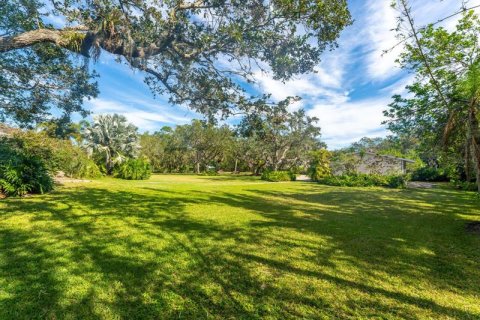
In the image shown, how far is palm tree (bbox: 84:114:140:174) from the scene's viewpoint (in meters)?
22.0

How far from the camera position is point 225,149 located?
135ft

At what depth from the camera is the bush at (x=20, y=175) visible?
8.52 m

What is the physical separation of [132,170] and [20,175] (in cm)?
1256

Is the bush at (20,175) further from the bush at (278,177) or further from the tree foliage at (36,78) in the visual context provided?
the bush at (278,177)

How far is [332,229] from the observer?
6.01 m

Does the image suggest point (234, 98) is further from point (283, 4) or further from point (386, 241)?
point (386, 241)

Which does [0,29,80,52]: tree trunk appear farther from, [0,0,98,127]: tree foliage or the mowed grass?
the mowed grass

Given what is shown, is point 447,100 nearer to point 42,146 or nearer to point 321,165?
point 42,146

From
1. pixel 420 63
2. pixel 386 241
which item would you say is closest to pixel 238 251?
pixel 386 241

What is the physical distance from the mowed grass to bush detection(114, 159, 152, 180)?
15.1 m

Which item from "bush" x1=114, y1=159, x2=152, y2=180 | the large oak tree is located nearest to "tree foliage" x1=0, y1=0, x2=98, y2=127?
the large oak tree

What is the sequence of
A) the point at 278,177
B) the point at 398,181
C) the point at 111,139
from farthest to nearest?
the point at 278,177 → the point at 111,139 → the point at 398,181

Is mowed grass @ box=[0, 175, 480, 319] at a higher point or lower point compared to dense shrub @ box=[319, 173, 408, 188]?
lower

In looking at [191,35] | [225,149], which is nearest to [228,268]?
[191,35]
